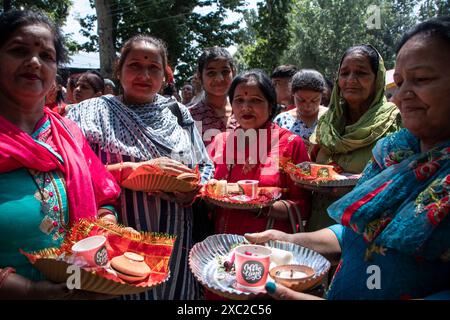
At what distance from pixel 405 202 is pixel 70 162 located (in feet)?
5.02

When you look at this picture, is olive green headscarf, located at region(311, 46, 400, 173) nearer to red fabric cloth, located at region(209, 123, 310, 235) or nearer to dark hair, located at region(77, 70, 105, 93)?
red fabric cloth, located at region(209, 123, 310, 235)

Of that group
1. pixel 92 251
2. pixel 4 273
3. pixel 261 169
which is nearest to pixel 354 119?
pixel 261 169

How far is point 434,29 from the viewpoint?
53.0 inches

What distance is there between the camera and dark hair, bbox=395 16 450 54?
4.33 feet

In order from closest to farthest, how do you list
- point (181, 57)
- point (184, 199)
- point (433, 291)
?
point (433, 291)
point (184, 199)
point (181, 57)

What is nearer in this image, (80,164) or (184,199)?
(80,164)

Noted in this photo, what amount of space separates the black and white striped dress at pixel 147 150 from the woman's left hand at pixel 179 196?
0.09 m

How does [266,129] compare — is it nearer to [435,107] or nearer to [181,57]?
[435,107]

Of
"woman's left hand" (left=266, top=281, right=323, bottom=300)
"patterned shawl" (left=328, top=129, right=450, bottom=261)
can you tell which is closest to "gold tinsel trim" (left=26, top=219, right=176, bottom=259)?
"woman's left hand" (left=266, top=281, right=323, bottom=300)

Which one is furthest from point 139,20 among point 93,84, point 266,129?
point 266,129

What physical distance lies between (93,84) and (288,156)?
371 cm

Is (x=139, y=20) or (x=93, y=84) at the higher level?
(x=139, y=20)

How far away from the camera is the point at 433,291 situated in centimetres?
127

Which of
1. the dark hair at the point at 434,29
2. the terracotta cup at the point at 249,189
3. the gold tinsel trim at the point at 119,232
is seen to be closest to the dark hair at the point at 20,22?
the gold tinsel trim at the point at 119,232
